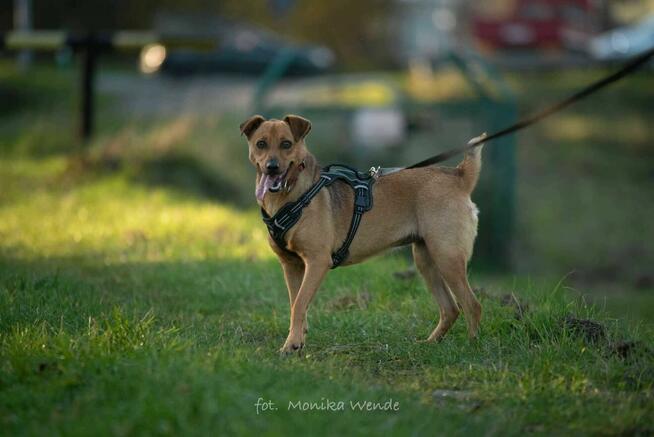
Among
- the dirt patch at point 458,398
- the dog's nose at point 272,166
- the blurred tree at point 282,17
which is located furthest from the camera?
the blurred tree at point 282,17

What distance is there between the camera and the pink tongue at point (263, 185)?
607 cm

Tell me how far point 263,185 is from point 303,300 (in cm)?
83

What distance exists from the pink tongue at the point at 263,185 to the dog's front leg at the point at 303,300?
0.55 m

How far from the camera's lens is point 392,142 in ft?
53.2

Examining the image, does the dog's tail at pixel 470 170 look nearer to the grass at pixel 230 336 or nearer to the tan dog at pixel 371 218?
the tan dog at pixel 371 218

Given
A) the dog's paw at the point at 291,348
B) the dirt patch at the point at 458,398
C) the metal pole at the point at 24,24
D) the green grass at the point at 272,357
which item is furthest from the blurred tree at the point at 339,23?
the dirt patch at the point at 458,398

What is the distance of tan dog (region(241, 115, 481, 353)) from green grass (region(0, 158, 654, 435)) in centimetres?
34

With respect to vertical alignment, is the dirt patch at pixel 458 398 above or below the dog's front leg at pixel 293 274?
below

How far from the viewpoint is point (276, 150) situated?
20.1 feet

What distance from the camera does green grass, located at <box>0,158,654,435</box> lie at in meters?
4.53

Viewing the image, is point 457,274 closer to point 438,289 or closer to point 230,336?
point 438,289

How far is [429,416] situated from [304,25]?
31498mm

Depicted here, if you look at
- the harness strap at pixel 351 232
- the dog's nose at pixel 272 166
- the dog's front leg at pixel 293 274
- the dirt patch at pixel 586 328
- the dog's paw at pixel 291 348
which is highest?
the dog's nose at pixel 272 166

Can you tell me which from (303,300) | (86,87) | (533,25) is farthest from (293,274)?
(533,25)
